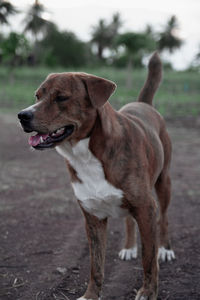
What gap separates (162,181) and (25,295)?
5.82ft

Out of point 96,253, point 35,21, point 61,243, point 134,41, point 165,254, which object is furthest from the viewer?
point 35,21

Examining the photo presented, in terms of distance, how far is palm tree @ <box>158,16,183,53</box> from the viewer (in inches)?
2516

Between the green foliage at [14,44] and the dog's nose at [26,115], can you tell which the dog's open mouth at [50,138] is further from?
the green foliage at [14,44]

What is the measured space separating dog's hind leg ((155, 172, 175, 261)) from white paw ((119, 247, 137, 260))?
0.27m

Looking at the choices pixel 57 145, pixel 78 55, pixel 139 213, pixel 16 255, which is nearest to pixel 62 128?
pixel 57 145

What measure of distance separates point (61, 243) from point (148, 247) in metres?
1.60

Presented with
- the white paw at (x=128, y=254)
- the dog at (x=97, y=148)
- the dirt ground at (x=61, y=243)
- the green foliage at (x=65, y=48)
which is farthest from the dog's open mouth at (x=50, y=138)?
the green foliage at (x=65, y=48)

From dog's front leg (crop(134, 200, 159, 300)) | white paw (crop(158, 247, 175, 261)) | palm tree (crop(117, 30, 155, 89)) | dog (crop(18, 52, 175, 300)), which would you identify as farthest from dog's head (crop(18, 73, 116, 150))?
palm tree (crop(117, 30, 155, 89))

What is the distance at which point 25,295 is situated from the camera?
356cm

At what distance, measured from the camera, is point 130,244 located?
4391 mm

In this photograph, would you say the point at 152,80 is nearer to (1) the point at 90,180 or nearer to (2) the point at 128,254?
(2) the point at 128,254

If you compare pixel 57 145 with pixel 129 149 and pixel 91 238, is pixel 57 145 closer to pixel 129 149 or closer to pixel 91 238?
pixel 129 149

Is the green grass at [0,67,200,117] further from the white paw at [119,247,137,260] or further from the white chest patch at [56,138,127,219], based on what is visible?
the white chest patch at [56,138,127,219]

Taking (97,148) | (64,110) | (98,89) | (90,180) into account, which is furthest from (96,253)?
(98,89)
